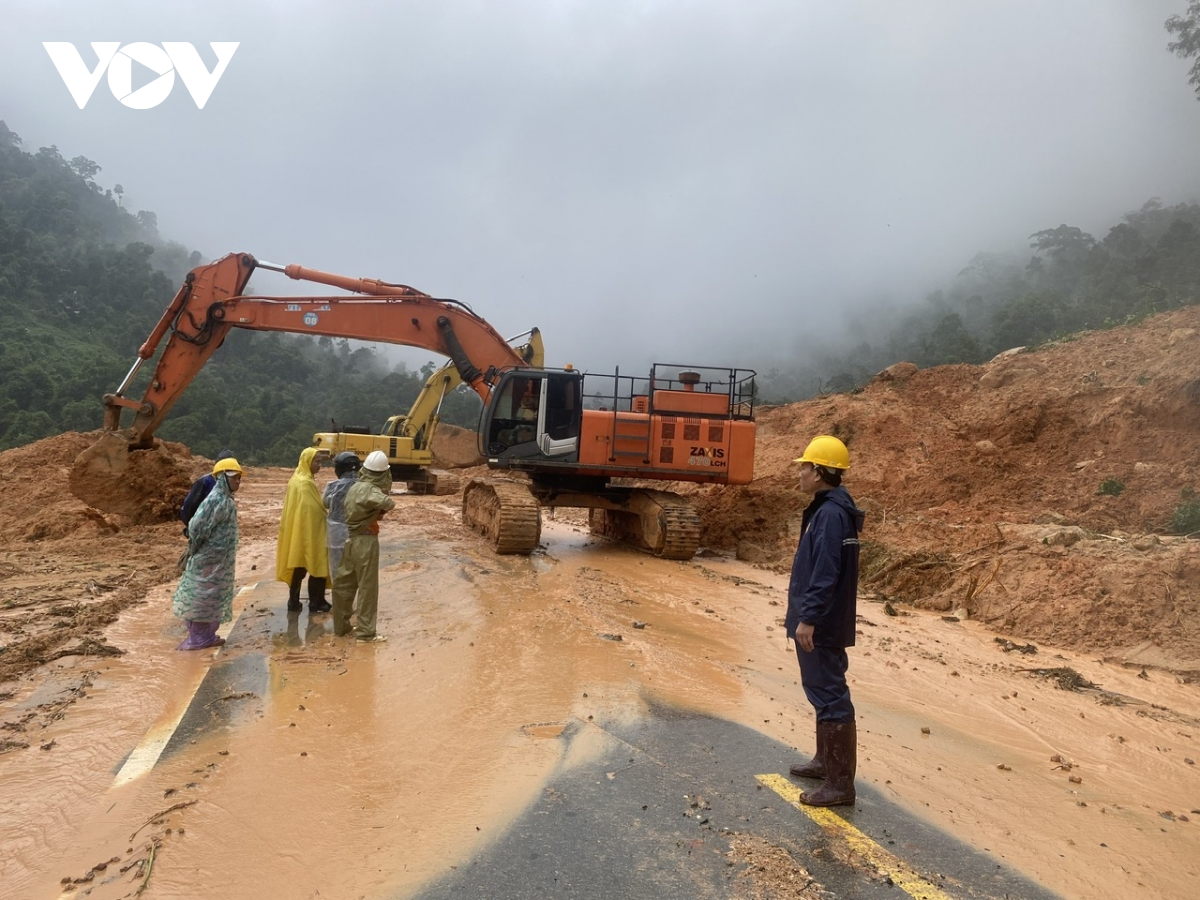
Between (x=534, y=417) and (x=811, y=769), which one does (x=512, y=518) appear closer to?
(x=534, y=417)

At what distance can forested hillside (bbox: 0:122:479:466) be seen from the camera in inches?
1380

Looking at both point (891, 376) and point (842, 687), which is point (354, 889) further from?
point (891, 376)

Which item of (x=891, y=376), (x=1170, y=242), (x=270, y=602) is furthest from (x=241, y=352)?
(x=1170, y=242)

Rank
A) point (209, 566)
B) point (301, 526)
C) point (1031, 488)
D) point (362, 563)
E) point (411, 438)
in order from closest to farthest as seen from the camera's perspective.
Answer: point (209, 566)
point (362, 563)
point (301, 526)
point (1031, 488)
point (411, 438)

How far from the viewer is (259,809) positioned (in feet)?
12.1

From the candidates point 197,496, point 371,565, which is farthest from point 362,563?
point 197,496

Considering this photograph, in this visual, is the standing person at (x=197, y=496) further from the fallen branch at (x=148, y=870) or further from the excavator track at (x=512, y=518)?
the excavator track at (x=512, y=518)

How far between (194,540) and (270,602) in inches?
82.7

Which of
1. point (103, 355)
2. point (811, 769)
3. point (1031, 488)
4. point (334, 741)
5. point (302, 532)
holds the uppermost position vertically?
point (103, 355)

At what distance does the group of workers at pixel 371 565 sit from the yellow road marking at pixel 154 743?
3.59 feet

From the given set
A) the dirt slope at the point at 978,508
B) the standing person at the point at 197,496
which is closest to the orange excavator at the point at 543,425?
the dirt slope at the point at 978,508

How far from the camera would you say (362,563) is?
264 inches

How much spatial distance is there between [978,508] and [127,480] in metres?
13.8

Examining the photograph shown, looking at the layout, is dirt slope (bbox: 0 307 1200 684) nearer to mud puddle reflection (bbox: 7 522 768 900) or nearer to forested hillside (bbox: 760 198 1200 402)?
mud puddle reflection (bbox: 7 522 768 900)
